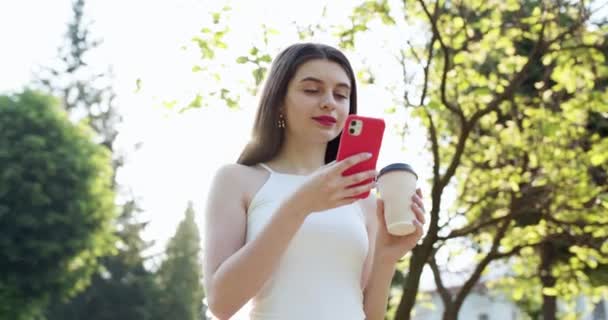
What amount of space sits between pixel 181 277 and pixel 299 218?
36.7 metres

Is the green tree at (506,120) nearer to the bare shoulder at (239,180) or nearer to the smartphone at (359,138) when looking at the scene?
the bare shoulder at (239,180)

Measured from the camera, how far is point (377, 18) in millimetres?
7645

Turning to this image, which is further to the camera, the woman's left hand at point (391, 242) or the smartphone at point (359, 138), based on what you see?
the woman's left hand at point (391, 242)

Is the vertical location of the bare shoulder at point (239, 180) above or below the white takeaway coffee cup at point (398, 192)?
above

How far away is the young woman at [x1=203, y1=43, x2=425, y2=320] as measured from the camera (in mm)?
1683

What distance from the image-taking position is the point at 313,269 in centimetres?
185

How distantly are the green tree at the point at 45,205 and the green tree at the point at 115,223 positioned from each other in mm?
3922

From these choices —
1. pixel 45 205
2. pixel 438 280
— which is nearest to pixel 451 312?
pixel 438 280

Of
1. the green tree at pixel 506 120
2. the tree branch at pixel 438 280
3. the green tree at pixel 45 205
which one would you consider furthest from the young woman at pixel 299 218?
the green tree at pixel 45 205

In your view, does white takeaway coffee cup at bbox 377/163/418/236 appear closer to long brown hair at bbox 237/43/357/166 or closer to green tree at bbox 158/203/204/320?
long brown hair at bbox 237/43/357/166

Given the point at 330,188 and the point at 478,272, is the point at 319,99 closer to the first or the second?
the point at 330,188

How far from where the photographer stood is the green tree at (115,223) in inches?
1268

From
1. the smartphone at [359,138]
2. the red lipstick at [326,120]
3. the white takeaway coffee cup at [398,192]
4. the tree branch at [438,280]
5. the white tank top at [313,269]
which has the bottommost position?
the tree branch at [438,280]

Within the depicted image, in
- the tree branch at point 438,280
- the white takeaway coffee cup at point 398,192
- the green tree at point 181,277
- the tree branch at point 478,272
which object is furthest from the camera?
the green tree at point 181,277
